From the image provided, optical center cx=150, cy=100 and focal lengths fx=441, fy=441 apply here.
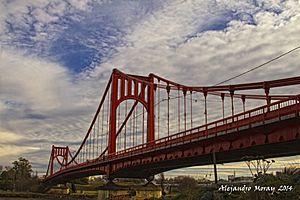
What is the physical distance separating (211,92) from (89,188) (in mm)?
76068

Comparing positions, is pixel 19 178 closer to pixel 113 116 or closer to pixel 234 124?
pixel 113 116

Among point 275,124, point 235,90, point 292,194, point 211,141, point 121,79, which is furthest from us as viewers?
point 121,79

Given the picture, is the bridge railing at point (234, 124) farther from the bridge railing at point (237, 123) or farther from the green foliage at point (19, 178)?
the green foliage at point (19, 178)

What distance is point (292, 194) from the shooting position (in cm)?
2558

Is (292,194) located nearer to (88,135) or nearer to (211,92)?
(211,92)

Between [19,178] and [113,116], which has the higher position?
[113,116]

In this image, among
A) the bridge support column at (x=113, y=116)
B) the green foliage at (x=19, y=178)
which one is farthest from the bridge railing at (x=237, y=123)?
the green foliage at (x=19, y=178)

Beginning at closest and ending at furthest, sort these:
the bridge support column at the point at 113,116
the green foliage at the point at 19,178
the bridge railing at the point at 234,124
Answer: the bridge railing at the point at 234,124 < the bridge support column at the point at 113,116 < the green foliage at the point at 19,178

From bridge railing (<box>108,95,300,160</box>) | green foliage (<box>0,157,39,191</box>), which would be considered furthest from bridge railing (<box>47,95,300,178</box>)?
green foliage (<box>0,157,39,191</box>)

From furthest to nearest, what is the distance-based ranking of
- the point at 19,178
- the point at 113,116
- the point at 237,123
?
the point at 19,178 < the point at 113,116 < the point at 237,123

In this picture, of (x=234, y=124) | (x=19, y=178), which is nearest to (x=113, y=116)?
(x=234, y=124)

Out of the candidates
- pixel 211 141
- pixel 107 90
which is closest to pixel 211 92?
pixel 211 141

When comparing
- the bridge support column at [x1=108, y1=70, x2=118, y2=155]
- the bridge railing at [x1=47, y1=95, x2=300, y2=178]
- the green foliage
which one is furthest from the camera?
the green foliage

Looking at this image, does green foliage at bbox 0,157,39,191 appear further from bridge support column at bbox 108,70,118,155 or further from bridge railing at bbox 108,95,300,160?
bridge railing at bbox 108,95,300,160
